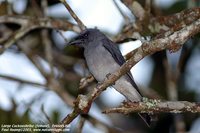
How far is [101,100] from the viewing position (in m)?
8.80

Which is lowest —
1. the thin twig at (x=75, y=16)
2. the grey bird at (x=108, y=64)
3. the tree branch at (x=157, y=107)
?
the tree branch at (x=157, y=107)

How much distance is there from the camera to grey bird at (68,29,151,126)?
19.5 ft

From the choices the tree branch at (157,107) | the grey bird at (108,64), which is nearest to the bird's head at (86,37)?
the grey bird at (108,64)

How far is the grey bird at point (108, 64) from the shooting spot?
19.5 feet

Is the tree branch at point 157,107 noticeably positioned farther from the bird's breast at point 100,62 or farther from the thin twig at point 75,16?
the thin twig at point 75,16

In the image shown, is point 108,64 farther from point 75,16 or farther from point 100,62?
point 75,16

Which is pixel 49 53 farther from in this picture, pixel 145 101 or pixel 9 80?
pixel 145 101

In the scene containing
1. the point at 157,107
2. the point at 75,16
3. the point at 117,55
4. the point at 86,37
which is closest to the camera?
the point at 157,107

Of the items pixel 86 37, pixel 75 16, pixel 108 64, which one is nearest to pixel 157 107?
pixel 108 64

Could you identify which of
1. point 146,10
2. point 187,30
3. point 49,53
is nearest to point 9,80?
point 49,53

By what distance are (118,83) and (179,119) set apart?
1.72 metres

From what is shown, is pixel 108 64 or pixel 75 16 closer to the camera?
pixel 75 16

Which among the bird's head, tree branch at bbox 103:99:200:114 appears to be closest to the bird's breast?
the bird's head

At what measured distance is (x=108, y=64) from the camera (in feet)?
19.6
